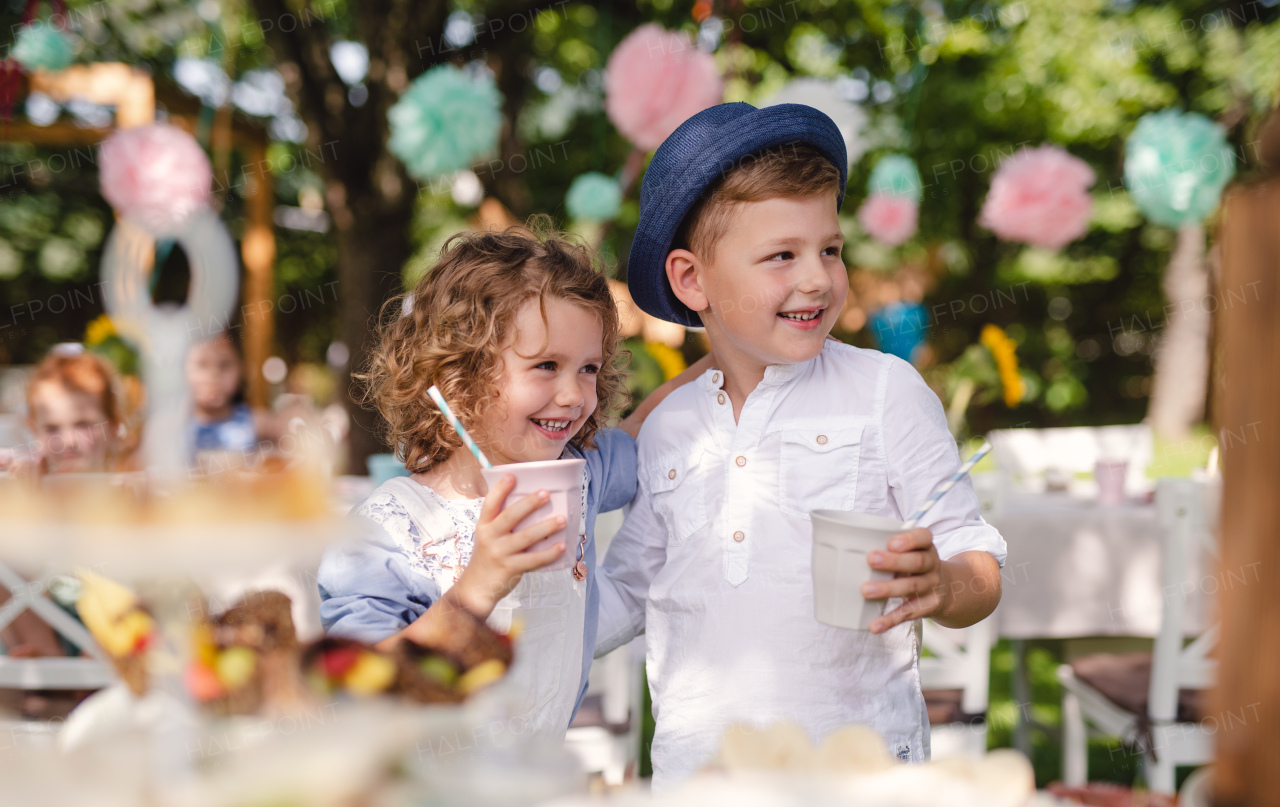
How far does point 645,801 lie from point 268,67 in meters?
9.95

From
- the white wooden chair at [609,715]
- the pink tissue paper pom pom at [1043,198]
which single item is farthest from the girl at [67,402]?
the pink tissue paper pom pom at [1043,198]

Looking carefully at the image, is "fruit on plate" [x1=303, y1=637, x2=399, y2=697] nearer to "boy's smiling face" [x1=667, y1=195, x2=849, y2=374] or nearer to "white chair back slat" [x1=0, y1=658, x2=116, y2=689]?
"boy's smiling face" [x1=667, y1=195, x2=849, y2=374]

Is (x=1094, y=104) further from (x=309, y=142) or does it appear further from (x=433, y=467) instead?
(x=433, y=467)

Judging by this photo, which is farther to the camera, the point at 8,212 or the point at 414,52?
the point at 8,212

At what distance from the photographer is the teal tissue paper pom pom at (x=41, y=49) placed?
3938mm

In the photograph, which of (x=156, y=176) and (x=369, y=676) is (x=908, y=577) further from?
(x=156, y=176)

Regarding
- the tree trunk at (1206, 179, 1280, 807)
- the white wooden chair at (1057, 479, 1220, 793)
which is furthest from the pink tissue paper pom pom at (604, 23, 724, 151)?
the tree trunk at (1206, 179, 1280, 807)

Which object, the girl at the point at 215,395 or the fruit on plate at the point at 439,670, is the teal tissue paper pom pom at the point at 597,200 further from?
the fruit on plate at the point at 439,670

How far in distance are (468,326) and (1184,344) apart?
550 inches

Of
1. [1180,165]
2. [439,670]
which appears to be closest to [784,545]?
[439,670]

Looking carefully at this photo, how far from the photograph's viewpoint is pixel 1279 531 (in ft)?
1.98

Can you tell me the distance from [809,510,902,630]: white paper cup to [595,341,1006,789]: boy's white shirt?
0.88ft

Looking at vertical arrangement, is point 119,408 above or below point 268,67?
below

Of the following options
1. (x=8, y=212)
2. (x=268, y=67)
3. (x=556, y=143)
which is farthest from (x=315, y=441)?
(x=8, y=212)
